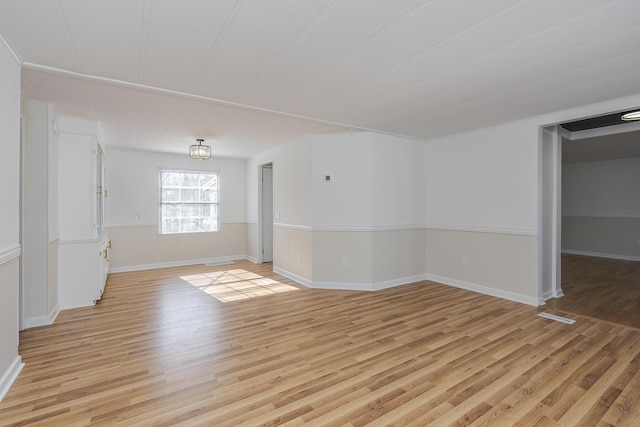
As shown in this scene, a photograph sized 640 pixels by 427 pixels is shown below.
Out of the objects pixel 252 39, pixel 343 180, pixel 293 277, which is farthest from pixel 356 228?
pixel 252 39

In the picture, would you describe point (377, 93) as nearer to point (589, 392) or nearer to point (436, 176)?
point (436, 176)

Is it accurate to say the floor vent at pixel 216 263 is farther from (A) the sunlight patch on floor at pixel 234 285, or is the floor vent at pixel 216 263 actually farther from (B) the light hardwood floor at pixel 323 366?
(B) the light hardwood floor at pixel 323 366

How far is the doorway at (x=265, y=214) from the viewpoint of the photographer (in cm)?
671

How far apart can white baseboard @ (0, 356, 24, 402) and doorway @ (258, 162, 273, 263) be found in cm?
448

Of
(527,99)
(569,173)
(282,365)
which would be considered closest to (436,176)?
(527,99)

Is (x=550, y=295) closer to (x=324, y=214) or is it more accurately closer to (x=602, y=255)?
(x=324, y=214)

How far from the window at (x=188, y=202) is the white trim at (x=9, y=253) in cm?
415

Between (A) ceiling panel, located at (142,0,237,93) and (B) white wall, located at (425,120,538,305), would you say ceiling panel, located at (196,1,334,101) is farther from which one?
(B) white wall, located at (425,120,538,305)

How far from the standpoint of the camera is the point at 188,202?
6.70 metres

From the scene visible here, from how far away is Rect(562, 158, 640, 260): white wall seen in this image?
6.99 metres

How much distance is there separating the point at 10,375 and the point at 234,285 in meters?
2.87

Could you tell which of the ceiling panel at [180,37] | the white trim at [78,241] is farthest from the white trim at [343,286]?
the ceiling panel at [180,37]

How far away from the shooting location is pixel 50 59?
2336mm

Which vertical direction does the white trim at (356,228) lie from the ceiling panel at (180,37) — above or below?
below
